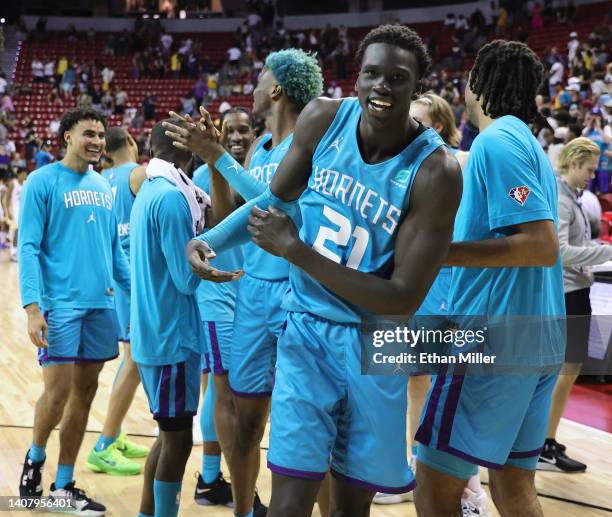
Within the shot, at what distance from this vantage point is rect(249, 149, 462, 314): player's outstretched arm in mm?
2111

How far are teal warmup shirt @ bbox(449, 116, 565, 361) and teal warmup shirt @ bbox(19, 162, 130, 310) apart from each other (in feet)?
6.92

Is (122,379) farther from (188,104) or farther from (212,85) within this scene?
(212,85)

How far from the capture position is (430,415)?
8.33 feet

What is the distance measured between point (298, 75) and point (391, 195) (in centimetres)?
136

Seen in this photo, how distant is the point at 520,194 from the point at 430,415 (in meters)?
0.74

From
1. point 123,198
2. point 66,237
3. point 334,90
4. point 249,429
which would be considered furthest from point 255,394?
point 334,90

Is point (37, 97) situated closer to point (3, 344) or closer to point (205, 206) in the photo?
point (3, 344)

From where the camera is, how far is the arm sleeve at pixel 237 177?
3.00m

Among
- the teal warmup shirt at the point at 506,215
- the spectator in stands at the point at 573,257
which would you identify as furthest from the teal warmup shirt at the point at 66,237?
the spectator in stands at the point at 573,257

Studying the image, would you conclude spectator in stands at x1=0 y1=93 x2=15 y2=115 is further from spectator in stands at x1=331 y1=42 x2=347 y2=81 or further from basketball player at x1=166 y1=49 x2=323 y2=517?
basketball player at x1=166 y1=49 x2=323 y2=517

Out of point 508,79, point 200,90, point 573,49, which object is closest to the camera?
point 508,79

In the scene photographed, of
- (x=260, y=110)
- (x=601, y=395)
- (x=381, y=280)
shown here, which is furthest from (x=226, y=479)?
(x=601, y=395)

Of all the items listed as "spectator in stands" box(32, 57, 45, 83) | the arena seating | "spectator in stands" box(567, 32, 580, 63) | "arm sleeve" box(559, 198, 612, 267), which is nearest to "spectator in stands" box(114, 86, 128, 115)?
the arena seating

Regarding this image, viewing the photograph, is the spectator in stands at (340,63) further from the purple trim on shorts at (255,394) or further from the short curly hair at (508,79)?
the short curly hair at (508,79)
